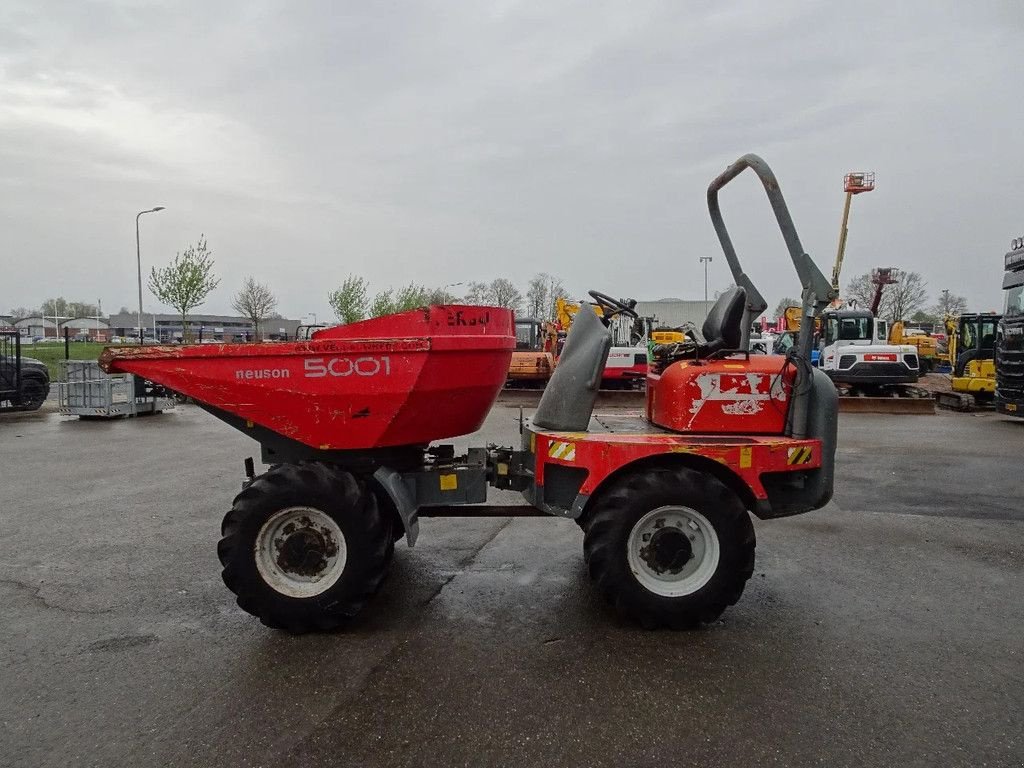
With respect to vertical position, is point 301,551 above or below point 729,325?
below

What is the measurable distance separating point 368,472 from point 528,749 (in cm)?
202

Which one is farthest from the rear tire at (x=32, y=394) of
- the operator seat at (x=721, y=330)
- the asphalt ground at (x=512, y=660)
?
the operator seat at (x=721, y=330)

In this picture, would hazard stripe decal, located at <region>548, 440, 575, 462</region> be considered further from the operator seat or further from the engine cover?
the operator seat

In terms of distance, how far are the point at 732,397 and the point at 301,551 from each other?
275cm

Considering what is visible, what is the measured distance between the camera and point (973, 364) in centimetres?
1756

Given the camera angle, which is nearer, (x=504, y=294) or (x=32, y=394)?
(x=32, y=394)

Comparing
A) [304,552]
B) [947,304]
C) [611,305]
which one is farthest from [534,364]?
[947,304]

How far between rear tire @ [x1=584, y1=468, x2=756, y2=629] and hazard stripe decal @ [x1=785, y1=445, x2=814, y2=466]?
0.43 metres

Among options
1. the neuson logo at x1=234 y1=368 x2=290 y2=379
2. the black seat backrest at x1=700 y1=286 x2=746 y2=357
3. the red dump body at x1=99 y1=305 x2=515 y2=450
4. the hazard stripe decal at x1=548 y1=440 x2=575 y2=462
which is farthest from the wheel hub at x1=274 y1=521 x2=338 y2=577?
the black seat backrest at x1=700 y1=286 x2=746 y2=357

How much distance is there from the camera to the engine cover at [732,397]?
4.39m

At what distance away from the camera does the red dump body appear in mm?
4008

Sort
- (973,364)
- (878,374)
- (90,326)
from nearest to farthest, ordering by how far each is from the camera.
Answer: (973,364)
(878,374)
(90,326)

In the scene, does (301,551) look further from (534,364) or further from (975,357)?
(975,357)

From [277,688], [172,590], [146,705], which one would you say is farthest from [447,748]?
[172,590]
